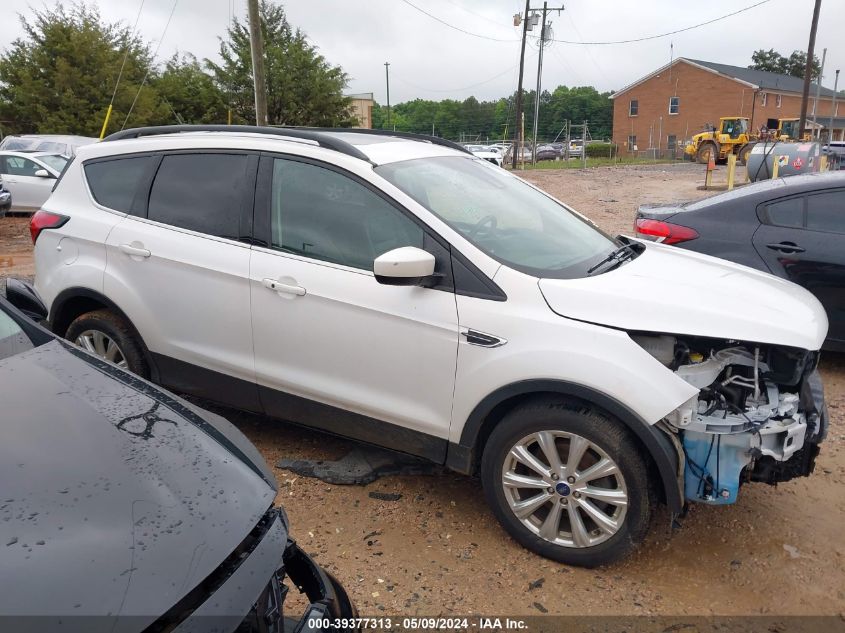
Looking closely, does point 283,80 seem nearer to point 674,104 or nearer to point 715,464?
point 715,464

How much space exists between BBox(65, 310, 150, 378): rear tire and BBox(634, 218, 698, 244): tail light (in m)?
3.86

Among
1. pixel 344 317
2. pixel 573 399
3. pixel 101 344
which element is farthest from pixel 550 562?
pixel 101 344

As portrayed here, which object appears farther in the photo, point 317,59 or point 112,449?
point 317,59

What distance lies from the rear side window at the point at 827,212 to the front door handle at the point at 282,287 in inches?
150

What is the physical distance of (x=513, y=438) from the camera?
2.91 metres

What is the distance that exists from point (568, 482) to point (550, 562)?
408 mm

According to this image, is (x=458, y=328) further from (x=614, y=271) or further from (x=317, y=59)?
(x=317, y=59)

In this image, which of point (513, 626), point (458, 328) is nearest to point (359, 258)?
point (458, 328)

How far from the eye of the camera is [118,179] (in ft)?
13.5

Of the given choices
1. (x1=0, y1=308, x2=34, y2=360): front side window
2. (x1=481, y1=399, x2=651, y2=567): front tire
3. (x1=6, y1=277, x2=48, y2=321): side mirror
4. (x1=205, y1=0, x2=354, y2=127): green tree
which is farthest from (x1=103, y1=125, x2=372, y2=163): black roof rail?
(x1=205, y1=0, x2=354, y2=127): green tree

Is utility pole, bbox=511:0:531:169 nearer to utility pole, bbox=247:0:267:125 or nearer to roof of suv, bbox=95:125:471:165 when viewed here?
utility pole, bbox=247:0:267:125

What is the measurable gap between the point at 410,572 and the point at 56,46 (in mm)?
29178

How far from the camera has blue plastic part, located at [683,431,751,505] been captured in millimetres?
2744

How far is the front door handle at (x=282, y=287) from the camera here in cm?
333
